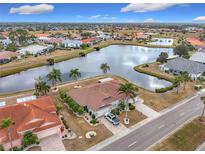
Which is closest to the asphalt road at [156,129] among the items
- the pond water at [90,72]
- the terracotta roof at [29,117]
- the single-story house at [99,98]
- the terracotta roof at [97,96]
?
the single-story house at [99,98]

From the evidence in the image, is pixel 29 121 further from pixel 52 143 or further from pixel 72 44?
pixel 72 44

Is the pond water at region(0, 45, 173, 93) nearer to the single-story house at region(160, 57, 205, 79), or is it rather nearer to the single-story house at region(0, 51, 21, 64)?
the single-story house at region(160, 57, 205, 79)

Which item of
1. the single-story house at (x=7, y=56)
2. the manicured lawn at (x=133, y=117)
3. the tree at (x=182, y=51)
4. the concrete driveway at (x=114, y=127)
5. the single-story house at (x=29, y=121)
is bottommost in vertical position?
the concrete driveway at (x=114, y=127)

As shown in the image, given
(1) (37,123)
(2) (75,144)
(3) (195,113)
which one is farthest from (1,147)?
(3) (195,113)

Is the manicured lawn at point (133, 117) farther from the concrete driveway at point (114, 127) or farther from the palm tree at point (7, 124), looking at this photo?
the palm tree at point (7, 124)

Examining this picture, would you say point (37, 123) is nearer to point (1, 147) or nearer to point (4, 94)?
point (1, 147)

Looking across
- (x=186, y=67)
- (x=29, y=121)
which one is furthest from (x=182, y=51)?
(x=29, y=121)

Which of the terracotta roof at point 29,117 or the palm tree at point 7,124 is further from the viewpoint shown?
the terracotta roof at point 29,117
